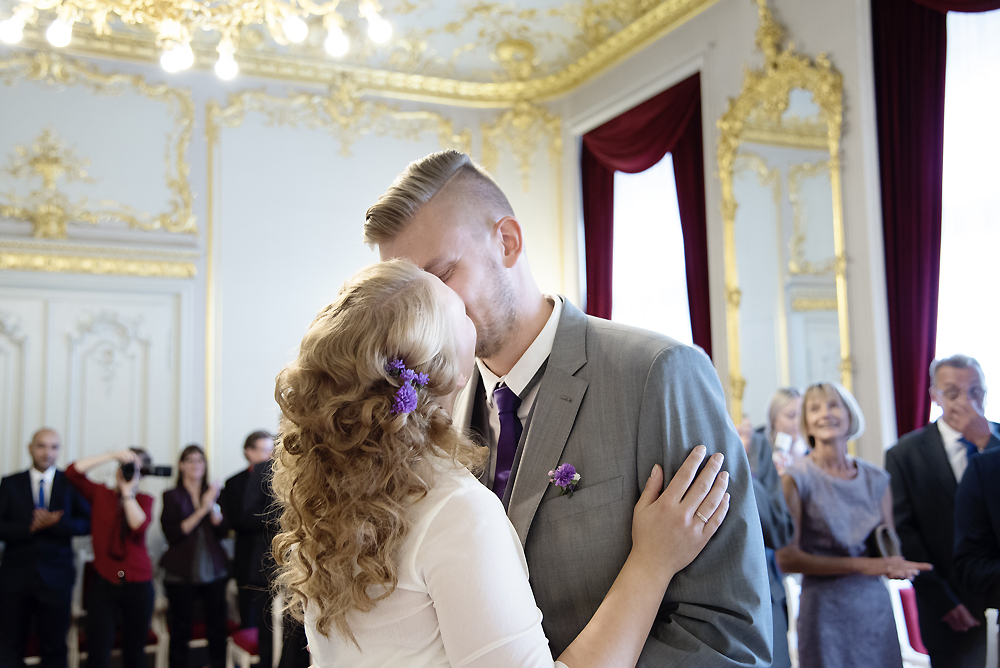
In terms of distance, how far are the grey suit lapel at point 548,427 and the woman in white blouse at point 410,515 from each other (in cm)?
18

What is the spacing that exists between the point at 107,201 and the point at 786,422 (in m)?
5.25

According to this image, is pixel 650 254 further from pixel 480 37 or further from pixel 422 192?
pixel 422 192

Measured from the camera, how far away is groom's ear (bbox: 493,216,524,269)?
1838 millimetres

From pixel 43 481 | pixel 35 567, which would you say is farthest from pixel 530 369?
pixel 43 481

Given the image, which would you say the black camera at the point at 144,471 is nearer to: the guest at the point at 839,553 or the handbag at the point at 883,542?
the guest at the point at 839,553

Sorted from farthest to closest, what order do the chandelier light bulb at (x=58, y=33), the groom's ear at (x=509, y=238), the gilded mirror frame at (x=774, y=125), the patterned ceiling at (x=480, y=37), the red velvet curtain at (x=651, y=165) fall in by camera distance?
the patterned ceiling at (x=480, y=37) → the red velvet curtain at (x=651, y=165) → the gilded mirror frame at (x=774, y=125) → the chandelier light bulb at (x=58, y=33) → the groom's ear at (x=509, y=238)

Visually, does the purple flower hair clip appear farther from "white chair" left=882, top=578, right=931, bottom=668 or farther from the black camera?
the black camera

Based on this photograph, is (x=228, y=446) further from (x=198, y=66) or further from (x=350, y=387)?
(x=350, y=387)

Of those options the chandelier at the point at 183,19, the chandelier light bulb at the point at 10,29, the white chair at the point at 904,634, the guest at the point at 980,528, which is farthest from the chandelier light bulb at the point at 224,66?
the white chair at the point at 904,634

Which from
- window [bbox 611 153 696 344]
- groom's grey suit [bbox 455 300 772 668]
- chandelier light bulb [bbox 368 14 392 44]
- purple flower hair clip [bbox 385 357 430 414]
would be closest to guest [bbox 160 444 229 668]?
chandelier light bulb [bbox 368 14 392 44]

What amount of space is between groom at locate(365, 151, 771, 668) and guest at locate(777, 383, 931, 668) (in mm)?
2113

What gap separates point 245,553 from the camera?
512 cm

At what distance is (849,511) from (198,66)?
5931 millimetres

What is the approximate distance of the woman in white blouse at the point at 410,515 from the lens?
123cm
